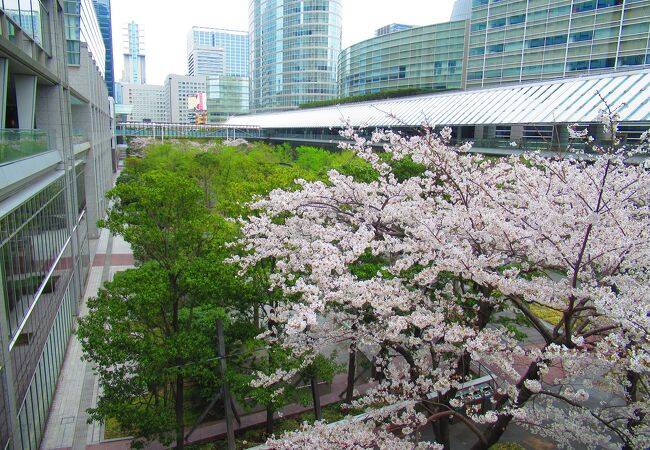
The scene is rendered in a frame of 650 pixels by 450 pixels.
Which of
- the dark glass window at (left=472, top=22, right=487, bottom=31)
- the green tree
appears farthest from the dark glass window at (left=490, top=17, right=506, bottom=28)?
the green tree

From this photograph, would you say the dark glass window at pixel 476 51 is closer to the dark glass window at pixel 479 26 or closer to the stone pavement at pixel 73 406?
the dark glass window at pixel 479 26

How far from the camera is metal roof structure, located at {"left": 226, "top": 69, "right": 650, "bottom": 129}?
2509 cm

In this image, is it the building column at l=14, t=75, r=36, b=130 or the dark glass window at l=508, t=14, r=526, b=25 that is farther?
the dark glass window at l=508, t=14, r=526, b=25

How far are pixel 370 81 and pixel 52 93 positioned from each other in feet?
243

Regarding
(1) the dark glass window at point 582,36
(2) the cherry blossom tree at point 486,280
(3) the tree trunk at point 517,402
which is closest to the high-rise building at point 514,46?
(1) the dark glass window at point 582,36

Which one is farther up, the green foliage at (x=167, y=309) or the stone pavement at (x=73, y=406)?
the green foliage at (x=167, y=309)

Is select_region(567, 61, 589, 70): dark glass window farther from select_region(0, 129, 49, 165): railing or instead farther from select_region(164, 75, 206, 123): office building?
select_region(164, 75, 206, 123): office building

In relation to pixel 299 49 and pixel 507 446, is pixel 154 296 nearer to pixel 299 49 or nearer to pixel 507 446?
pixel 507 446

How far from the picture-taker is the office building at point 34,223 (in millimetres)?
9344

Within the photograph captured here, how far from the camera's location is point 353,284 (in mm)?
7238

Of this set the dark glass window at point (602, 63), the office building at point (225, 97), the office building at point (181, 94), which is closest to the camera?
the dark glass window at point (602, 63)

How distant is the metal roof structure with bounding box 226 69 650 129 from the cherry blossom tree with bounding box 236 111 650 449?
892cm

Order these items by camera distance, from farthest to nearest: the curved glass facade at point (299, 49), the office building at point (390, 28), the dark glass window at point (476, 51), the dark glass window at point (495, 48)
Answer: the office building at point (390, 28), the curved glass facade at point (299, 49), the dark glass window at point (476, 51), the dark glass window at point (495, 48)

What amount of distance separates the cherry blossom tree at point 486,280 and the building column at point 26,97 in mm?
8588
